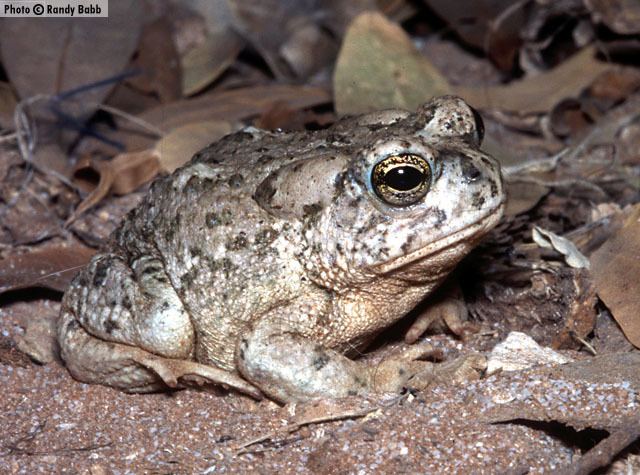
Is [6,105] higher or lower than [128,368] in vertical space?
higher

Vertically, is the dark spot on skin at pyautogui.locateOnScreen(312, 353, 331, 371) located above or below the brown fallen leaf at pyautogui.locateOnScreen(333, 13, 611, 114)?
below

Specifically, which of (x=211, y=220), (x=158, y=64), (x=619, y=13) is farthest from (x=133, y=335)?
(x=619, y=13)

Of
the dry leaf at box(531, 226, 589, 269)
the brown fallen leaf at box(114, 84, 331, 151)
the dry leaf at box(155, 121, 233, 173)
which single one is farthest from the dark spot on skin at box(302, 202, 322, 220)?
the brown fallen leaf at box(114, 84, 331, 151)

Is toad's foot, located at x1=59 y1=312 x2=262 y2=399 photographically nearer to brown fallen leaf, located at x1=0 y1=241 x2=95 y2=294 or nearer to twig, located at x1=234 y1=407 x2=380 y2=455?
twig, located at x1=234 y1=407 x2=380 y2=455

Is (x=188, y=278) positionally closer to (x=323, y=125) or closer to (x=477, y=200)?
(x=477, y=200)

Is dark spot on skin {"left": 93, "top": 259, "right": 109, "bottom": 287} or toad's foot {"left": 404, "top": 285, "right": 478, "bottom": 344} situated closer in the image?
dark spot on skin {"left": 93, "top": 259, "right": 109, "bottom": 287}

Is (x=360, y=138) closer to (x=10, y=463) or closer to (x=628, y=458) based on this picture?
(x=628, y=458)
